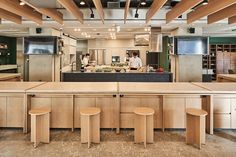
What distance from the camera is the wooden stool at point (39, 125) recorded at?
337 centimetres

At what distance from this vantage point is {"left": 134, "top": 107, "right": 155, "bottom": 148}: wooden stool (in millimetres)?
3381

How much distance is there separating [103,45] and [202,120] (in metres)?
11.3

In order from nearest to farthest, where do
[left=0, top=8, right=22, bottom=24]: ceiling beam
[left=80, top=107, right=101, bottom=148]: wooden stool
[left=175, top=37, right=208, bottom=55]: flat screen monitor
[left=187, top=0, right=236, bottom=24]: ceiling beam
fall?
1. [left=80, top=107, right=101, bottom=148]: wooden stool
2. [left=187, top=0, right=236, bottom=24]: ceiling beam
3. [left=0, top=8, right=22, bottom=24]: ceiling beam
4. [left=175, top=37, right=208, bottom=55]: flat screen monitor

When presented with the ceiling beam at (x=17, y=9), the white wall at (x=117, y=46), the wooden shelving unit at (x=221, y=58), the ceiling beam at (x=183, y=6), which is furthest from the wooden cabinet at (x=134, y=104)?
the white wall at (x=117, y=46)

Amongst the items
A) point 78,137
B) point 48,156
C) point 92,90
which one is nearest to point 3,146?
point 48,156

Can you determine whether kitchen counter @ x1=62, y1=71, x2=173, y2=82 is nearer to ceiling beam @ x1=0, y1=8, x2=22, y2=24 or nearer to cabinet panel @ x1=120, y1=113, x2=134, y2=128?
ceiling beam @ x1=0, y1=8, x2=22, y2=24

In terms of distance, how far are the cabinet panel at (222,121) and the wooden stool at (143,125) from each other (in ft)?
4.84

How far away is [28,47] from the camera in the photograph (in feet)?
24.2

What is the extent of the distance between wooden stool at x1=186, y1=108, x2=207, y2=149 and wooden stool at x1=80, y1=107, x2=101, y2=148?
→ 4.87ft

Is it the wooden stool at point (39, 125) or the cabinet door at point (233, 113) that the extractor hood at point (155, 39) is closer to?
the cabinet door at point (233, 113)

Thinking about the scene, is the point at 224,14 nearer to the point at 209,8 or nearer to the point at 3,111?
the point at 209,8

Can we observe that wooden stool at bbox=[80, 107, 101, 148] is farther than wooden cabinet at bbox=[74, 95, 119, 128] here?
No

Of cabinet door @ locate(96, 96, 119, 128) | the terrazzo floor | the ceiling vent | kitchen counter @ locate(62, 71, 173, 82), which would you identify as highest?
the ceiling vent

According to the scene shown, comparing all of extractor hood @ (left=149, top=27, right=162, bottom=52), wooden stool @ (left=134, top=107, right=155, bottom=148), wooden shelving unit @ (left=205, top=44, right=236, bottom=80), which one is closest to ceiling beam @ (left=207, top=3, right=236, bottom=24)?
extractor hood @ (left=149, top=27, right=162, bottom=52)
